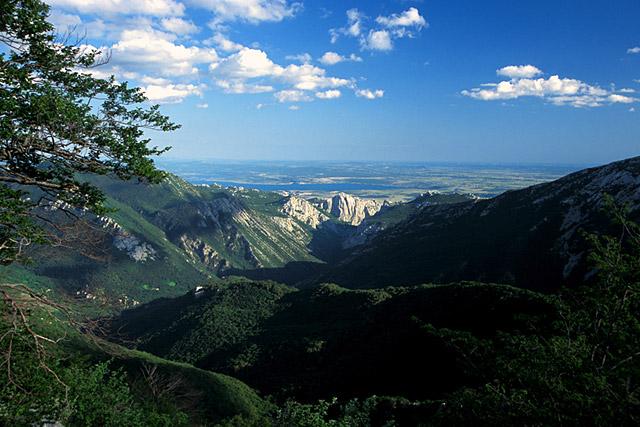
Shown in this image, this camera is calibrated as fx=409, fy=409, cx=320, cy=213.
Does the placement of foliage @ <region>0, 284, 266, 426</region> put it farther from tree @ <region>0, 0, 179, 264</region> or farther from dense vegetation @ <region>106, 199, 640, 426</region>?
dense vegetation @ <region>106, 199, 640, 426</region>

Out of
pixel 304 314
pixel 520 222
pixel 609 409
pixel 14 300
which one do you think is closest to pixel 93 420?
pixel 14 300

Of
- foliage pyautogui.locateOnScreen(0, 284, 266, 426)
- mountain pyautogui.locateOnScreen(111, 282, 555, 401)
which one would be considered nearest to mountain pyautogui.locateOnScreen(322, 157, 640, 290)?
mountain pyautogui.locateOnScreen(111, 282, 555, 401)

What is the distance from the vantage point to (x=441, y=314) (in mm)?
107938

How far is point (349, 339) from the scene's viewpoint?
12644 cm

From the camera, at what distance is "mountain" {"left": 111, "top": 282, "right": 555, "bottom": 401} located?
3610 inches

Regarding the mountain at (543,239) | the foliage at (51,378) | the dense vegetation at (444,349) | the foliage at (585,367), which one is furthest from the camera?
the mountain at (543,239)

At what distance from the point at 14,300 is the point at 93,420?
57.2 ft

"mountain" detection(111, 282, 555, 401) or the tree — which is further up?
the tree

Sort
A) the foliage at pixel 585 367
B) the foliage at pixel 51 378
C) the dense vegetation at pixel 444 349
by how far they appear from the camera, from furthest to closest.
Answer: the foliage at pixel 51 378, the dense vegetation at pixel 444 349, the foliage at pixel 585 367

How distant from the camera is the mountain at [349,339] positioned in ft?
301

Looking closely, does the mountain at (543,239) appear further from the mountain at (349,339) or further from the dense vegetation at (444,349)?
the mountain at (349,339)

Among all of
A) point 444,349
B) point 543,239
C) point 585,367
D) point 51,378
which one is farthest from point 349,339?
point 585,367

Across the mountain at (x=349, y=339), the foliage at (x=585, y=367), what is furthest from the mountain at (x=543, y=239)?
the foliage at (x=585, y=367)

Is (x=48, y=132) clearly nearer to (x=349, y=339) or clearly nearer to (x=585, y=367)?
(x=585, y=367)
